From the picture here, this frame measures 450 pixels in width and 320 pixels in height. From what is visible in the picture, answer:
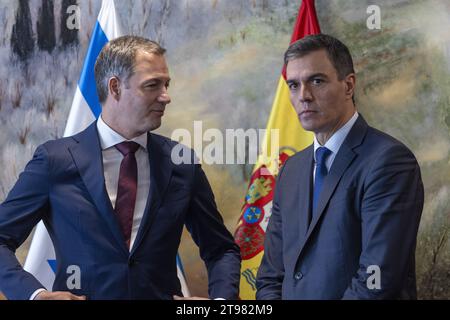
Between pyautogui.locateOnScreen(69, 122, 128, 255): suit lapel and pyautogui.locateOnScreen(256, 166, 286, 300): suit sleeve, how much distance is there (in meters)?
0.49

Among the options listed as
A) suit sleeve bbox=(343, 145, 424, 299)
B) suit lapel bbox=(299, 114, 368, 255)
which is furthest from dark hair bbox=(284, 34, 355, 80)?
suit sleeve bbox=(343, 145, 424, 299)

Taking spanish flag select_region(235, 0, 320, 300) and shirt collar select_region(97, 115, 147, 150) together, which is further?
spanish flag select_region(235, 0, 320, 300)

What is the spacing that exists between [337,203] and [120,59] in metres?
0.94

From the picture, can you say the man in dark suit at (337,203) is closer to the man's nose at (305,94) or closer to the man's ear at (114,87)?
the man's nose at (305,94)

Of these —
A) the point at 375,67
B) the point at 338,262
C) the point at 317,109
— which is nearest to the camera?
the point at 338,262

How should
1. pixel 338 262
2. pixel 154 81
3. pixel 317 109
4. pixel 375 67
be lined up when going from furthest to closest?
1. pixel 375 67
2. pixel 154 81
3. pixel 317 109
4. pixel 338 262

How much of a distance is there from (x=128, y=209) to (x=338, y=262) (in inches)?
29.3

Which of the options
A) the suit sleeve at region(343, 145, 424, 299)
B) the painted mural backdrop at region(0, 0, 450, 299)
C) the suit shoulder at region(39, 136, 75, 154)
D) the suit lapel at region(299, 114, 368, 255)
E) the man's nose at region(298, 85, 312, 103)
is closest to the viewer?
the suit sleeve at region(343, 145, 424, 299)

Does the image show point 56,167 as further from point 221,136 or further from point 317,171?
point 221,136

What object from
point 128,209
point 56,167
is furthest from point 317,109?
point 56,167

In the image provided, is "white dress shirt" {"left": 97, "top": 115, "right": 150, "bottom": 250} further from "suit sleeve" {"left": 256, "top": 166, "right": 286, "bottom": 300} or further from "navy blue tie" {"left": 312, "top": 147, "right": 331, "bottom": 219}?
"navy blue tie" {"left": 312, "top": 147, "right": 331, "bottom": 219}

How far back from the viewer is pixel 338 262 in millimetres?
2152

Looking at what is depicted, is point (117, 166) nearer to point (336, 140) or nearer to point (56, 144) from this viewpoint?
point (56, 144)

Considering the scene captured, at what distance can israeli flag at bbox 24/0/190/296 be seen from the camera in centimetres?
343
